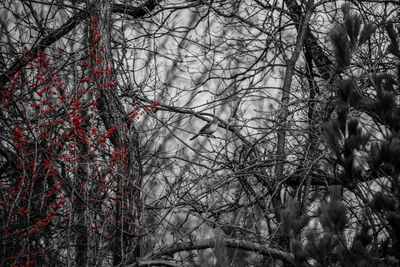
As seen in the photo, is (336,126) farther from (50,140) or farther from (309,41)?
(309,41)

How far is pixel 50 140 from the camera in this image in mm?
2703

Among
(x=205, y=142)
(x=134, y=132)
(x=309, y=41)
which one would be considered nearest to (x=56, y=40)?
(x=134, y=132)

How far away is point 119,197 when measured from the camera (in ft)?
8.75

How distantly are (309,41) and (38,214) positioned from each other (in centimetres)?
311

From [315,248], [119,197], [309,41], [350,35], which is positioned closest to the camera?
[315,248]

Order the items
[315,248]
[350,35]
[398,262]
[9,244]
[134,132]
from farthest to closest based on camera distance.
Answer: [134,132] → [9,244] → [350,35] → [315,248] → [398,262]

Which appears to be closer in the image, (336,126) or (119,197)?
(336,126)

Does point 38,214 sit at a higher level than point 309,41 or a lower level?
lower

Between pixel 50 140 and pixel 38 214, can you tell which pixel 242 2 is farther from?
pixel 38 214

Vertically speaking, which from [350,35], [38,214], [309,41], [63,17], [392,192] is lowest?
[392,192]

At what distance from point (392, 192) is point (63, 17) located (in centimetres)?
394

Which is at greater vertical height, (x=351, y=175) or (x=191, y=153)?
(x=191, y=153)

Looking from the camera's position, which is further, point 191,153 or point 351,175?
point 191,153

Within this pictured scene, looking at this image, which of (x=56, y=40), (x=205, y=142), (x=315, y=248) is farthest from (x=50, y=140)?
(x=315, y=248)
